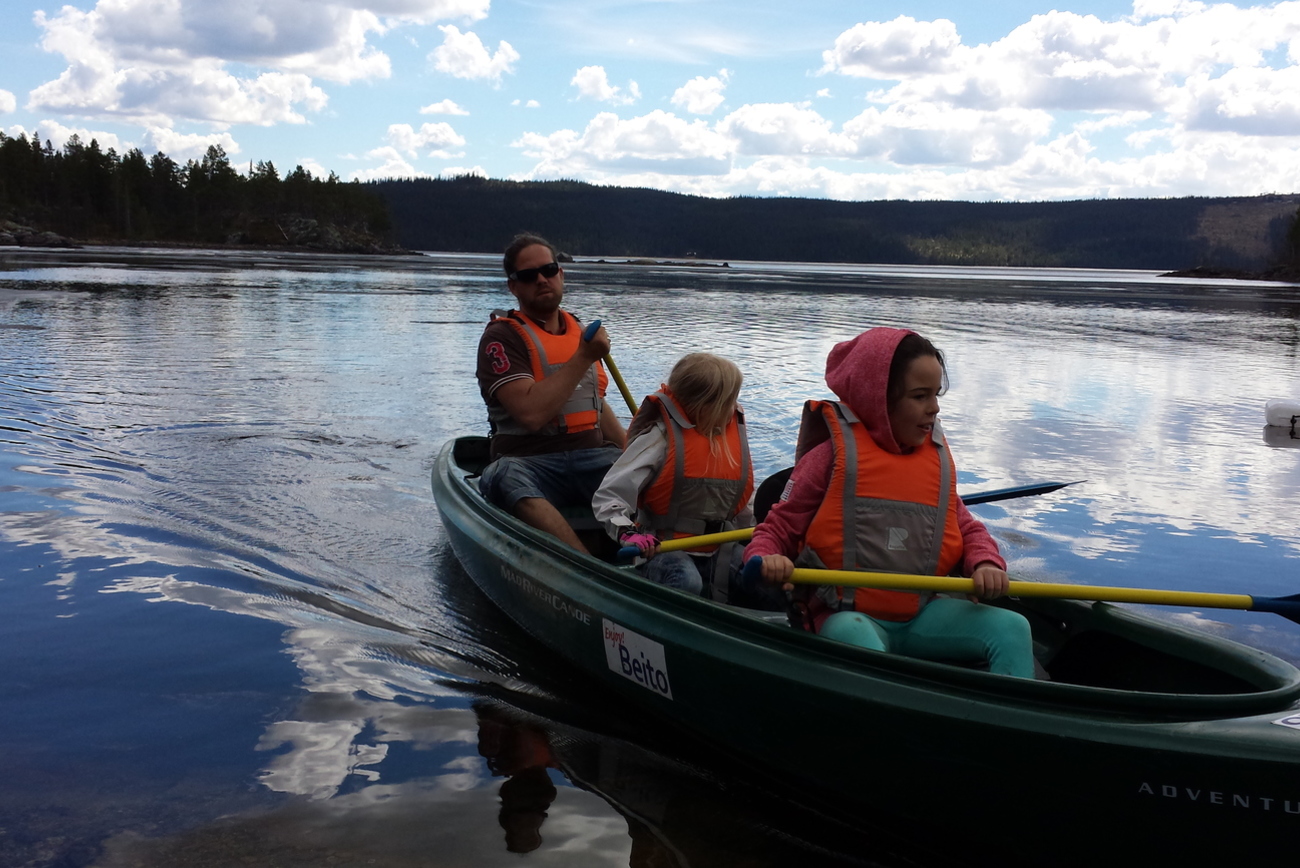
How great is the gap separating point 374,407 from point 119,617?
6.83m

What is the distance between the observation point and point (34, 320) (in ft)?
62.9

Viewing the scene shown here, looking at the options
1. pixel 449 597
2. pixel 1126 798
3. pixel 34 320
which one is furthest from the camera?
pixel 34 320

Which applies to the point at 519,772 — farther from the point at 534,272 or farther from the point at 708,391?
the point at 534,272

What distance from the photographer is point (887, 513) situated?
372 centimetres

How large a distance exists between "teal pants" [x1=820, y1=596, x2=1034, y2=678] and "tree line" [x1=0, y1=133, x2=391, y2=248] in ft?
339

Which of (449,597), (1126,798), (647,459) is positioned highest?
(647,459)

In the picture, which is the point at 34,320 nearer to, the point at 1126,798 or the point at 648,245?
the point at 1126,798

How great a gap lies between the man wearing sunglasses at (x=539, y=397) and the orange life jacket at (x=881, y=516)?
1983mm

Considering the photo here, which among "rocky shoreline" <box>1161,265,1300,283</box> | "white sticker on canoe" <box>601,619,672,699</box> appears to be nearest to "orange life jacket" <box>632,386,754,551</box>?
"white sticker on canoe" <box>601,619,672,699</box>

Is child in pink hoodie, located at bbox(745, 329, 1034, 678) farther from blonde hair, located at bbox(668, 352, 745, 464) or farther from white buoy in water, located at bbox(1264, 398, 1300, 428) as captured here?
white buoy in water, located at bbox(1264, 398, 1300, 428)

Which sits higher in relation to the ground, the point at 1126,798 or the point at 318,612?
the point at 1126,798

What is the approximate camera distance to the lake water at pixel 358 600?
353cm

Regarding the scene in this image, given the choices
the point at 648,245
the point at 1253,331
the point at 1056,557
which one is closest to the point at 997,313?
the point at 1253,331

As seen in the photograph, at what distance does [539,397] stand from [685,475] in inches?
52.0
